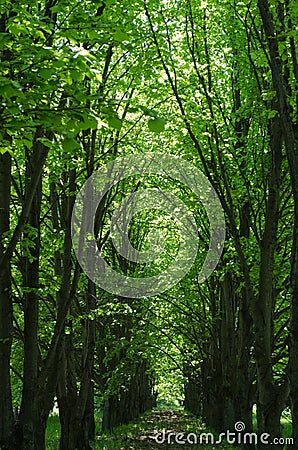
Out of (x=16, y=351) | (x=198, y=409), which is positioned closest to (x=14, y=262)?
(x=16, y=351)

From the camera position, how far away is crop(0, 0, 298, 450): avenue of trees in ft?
16.2

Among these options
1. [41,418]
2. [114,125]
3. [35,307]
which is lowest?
[41,418]

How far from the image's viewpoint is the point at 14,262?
995 cm

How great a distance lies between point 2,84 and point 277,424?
19.7 feet

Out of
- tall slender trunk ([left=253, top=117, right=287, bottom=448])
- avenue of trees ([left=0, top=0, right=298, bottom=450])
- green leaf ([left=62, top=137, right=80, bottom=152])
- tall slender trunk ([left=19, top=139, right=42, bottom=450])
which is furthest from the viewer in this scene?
tall slender trunk ([left=19, top=139, right=42, bottom=450])

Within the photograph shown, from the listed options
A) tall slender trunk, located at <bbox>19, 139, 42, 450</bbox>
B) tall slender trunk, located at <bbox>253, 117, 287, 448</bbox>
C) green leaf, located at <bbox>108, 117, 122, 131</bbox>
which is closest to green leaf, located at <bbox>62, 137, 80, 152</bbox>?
green leaf, located at <bbox>108, 117, 122, 131</bbox>

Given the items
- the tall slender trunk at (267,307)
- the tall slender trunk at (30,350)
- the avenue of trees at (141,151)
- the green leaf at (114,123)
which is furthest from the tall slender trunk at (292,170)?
the tall slender trunk at (30,350)

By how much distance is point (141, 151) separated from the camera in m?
13.3

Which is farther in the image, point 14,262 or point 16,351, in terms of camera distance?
point 16,351

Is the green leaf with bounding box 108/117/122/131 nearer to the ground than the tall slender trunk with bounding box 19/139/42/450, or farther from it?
farther from it

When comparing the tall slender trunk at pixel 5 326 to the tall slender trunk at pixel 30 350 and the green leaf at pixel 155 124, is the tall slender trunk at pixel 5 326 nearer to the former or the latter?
the tall slender trunk at pixel 30 350

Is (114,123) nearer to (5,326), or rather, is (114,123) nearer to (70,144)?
(70,144)

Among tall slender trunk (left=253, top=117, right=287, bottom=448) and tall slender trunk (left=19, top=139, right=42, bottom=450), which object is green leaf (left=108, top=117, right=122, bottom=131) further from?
tall slender trunk (left=253, top=117, right=287, bottom=448)

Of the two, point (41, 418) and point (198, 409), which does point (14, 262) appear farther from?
point (198, 409)
